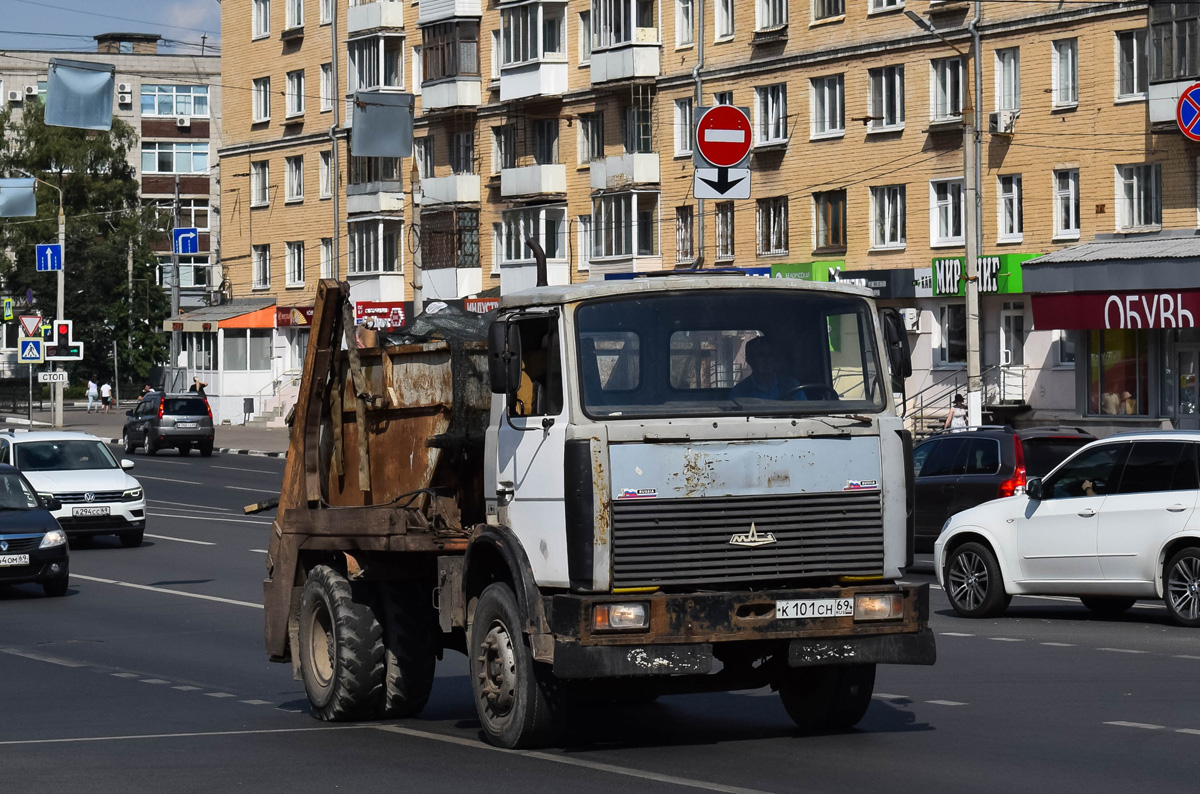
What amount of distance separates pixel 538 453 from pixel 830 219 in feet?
130

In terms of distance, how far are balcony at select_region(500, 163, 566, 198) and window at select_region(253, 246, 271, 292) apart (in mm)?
16883

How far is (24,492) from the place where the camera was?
21.8 metres

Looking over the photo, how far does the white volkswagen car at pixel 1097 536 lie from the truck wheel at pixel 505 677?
7.68 meters

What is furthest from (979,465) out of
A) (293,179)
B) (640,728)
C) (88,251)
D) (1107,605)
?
(88,251)

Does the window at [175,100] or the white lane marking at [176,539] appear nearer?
the white lane marking at [176,539]

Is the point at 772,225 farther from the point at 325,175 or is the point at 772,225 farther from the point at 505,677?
the point at 505,677

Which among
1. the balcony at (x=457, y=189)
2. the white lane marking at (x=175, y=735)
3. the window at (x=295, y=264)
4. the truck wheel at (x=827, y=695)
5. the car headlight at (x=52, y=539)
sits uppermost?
the balcony at (x=457, y=189)

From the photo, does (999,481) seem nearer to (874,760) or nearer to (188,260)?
(874,760)

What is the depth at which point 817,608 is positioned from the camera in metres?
9.02

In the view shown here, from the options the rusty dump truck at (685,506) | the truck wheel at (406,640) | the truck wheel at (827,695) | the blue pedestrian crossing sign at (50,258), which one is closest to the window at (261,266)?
the blue pedestrian crossing sign at (50,258)

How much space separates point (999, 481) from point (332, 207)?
4844cm

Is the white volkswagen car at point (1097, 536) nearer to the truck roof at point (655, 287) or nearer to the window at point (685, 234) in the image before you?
the truck roof at point (655, 287)

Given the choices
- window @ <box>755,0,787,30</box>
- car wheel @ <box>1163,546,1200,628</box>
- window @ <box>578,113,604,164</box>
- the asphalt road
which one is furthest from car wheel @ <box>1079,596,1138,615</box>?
window @ <box>578,113,604,164</box>

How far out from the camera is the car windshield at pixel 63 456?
2731 cm
